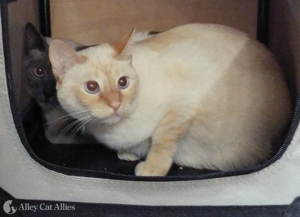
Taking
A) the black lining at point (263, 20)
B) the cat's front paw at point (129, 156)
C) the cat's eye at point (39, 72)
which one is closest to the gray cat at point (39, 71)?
the cat's eye at point (39, 72)

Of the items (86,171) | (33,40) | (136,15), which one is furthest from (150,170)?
(136,15)

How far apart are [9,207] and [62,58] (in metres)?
0.46

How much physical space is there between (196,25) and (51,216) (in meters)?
0.71

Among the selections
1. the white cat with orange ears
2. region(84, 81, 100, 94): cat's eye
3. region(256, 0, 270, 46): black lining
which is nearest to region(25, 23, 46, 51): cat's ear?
the white cat with orange ears

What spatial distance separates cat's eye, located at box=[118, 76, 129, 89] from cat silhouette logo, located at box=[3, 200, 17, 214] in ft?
1.49

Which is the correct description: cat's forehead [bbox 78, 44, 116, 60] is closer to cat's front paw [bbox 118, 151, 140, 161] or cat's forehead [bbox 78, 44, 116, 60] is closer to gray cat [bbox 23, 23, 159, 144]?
gray cat [bbox 23, 23, 159, 144]

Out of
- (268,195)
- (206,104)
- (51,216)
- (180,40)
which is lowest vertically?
(51,216)

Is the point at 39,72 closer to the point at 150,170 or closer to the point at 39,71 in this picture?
the point at 39,71

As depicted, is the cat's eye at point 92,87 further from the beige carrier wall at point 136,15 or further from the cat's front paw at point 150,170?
the beige carrier wall at point 136,15

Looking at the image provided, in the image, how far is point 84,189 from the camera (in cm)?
107

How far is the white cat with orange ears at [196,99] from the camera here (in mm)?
1088

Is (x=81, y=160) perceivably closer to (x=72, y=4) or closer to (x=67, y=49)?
(x=67, y=49)

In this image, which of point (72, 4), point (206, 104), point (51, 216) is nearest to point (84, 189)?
point (51, 216)

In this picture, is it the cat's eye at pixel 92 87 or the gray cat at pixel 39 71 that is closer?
the cat's eye at pixel 92 87
